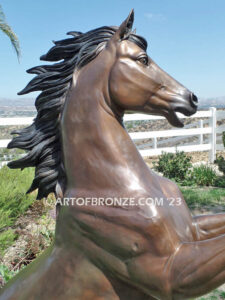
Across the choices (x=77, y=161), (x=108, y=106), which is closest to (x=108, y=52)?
(x=108, y=106)

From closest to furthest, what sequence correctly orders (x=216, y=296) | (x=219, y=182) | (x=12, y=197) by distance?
(x=216, y=296) → (x=12, y=197) → (x=219, y=182)

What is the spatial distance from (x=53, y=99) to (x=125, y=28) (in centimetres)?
42

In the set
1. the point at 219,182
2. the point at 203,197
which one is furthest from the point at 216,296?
the point at 219,182

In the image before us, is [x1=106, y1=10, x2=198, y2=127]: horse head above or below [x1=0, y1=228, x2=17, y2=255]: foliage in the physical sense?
above

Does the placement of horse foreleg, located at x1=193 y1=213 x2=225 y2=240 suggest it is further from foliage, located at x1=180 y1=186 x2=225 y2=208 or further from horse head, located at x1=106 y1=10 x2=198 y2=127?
foliage, located at x1=180 y1=186 x2=225 y2=208

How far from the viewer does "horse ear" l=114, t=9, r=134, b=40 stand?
1.15 m

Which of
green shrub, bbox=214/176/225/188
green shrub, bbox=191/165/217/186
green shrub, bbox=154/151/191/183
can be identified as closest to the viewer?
green shrub, bbox=214/176/225/188

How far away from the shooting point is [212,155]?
977cm

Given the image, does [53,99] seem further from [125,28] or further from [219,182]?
[219,182]

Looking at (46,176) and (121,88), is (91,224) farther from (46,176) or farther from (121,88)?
(121,88)

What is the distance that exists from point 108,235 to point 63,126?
0.48m

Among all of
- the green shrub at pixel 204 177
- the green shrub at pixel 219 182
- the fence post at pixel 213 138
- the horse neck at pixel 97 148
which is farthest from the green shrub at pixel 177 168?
the horse neck at pixel 97 148

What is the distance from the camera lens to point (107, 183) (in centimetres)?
112

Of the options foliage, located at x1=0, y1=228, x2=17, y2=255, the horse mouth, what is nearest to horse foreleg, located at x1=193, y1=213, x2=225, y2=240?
the horse mouth
